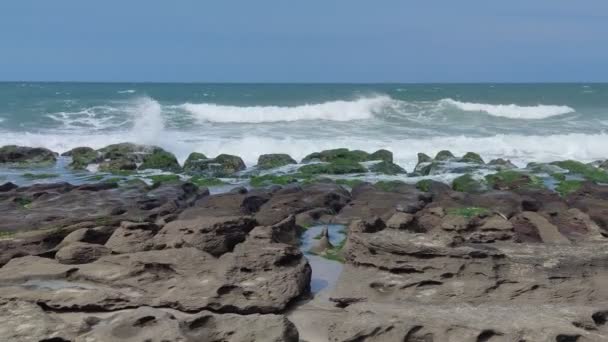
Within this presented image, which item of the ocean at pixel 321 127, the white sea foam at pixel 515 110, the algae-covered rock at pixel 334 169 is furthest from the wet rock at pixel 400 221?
the white sea foam at pixel 515 110

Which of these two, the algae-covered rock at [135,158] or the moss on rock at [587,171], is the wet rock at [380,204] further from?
the algae-covered rock at [135,158]

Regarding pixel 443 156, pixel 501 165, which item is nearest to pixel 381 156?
pixel 443 156

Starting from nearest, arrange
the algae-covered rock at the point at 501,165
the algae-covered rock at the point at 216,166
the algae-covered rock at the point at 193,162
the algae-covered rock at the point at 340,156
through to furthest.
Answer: the algae-covered rock at the point at 501,165 < the algae-covered rock at the point at 216,166 < the algae-covered rock at the point at 193,162 < the algae-covered rock at the point at 340,156

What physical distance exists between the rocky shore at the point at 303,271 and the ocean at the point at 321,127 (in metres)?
12.5

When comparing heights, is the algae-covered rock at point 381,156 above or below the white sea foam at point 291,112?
below

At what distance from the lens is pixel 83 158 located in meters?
20.8

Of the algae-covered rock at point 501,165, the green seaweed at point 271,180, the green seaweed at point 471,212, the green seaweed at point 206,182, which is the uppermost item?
the green seaweed at point 471,212

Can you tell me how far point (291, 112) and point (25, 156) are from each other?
74.3 ft

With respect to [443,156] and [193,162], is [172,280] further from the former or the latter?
[443,156]

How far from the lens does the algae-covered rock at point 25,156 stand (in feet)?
69.4

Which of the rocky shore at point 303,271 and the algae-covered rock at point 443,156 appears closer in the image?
the rocky shore at point 303,271

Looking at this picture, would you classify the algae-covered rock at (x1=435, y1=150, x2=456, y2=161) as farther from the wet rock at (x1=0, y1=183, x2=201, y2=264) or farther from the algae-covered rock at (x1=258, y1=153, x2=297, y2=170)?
the wet rock at (x1=0, y1=183, x2=201, y2=264)

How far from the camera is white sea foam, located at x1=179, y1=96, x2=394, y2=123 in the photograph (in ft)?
131

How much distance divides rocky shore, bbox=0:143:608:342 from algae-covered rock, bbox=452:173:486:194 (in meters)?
1.98
